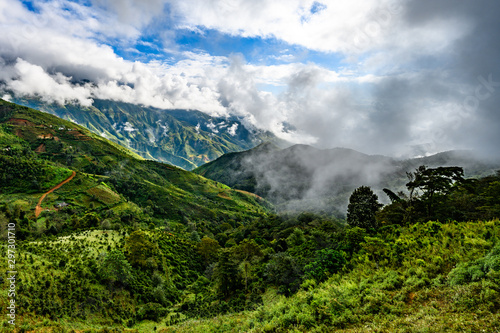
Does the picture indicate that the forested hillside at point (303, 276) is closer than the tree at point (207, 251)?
Yes

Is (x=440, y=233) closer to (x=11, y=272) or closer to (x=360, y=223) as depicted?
(x=360, y=223)

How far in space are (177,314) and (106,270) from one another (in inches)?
563

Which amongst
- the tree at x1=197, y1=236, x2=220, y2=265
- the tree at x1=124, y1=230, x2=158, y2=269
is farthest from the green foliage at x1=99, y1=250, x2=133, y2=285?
the tree at x1=197, y1=236, x2=220, y2=265

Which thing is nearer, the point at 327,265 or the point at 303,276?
the point at 327,265

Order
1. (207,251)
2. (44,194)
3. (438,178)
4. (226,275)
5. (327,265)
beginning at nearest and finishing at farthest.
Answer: (327,265) < (438,178) < (226,275) < (207,251) < (44,194)

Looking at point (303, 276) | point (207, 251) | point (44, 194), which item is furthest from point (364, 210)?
point (44, 194)

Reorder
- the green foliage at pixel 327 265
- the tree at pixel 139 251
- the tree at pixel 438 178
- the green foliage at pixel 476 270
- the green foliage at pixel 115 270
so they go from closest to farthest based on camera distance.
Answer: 1. the green foliage at pixel 476 270
2. the green foliage at pixel 327 265
3. the tree at pixel 438 178
4. the green foliage at pixel 115 270
5. the tree at pixel 139 251

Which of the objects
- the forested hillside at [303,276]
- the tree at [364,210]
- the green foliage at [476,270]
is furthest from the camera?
the tree at [364,210]

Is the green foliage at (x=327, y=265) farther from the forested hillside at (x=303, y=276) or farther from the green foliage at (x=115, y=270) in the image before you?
the green foliage at (x=115, y=270)

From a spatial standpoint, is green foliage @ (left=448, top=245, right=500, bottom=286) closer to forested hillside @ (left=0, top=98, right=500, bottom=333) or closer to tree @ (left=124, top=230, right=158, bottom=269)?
forested hillside @ (left=0, top=98, right=500, bottom=333)

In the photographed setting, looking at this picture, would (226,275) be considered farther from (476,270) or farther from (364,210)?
(476,270)

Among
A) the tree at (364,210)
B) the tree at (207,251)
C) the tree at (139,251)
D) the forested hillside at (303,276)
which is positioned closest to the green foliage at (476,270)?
the forested hillside at (303,276)

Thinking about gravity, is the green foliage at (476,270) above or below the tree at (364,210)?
below

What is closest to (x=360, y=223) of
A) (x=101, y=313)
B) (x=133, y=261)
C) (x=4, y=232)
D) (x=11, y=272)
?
(x=101, y=313)
